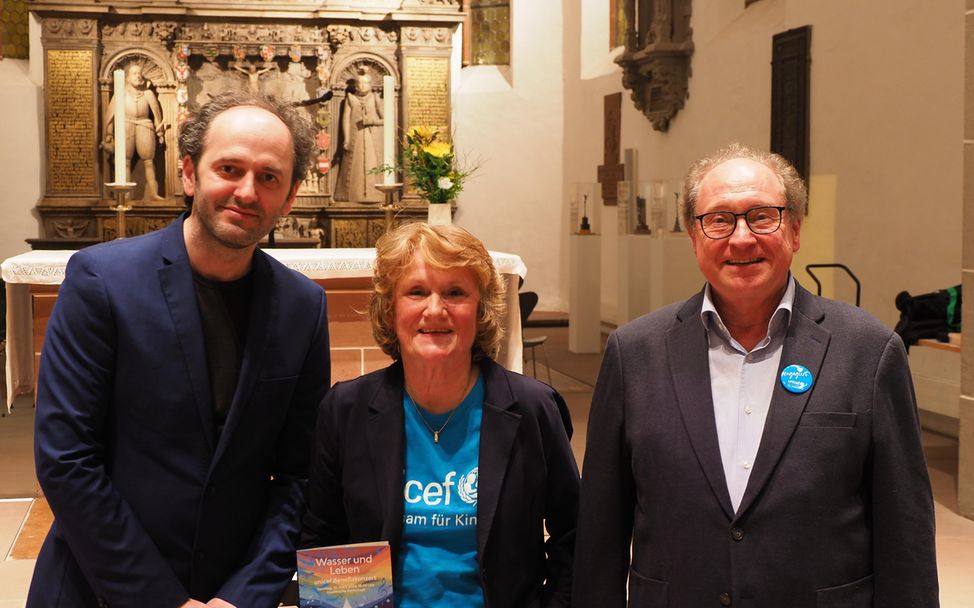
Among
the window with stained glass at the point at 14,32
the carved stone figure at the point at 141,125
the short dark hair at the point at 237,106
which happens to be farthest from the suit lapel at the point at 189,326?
the window with stained glass at the point at 14,32

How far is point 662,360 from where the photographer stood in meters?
2.18

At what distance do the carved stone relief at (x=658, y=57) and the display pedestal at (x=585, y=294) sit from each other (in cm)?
163

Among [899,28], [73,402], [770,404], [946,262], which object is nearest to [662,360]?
[770,404]

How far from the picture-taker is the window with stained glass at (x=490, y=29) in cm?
1448

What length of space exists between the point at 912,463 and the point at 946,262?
18.8 feet

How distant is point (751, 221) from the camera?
6.88 feet

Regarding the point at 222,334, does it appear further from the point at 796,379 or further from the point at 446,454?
the point at 796,379

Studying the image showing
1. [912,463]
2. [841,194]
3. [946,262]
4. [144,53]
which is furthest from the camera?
[144,53]

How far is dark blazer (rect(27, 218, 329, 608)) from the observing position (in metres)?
2.16

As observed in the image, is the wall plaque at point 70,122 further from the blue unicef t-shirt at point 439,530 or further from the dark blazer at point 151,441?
the blue unicef t-shirt at point 439,530

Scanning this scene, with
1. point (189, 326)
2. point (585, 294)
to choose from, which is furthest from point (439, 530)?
point (585, 294)

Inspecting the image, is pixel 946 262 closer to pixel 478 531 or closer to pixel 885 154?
pixel 885 154

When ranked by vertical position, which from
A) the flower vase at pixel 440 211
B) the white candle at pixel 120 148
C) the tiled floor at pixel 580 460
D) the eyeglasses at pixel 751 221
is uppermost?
the white candle at pixel 120 148

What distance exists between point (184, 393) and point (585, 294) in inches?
360
